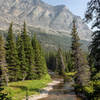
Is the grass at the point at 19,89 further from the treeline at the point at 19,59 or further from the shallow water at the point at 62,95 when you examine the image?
the shallow water at the point at 62,95

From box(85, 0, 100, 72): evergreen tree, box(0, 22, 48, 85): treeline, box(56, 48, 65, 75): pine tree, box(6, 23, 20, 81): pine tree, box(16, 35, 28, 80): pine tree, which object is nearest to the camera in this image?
box(85, 0, 100, 72): evergreen tree

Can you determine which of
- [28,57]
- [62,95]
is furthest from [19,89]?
[28,57]

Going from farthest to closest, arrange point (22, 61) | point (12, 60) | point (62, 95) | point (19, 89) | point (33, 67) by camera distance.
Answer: point (33, 67)
point (22, 61)
point (12, 60)
point (19, 89)
point (62, 95)

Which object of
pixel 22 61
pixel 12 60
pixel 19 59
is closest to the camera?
pixel 12 60

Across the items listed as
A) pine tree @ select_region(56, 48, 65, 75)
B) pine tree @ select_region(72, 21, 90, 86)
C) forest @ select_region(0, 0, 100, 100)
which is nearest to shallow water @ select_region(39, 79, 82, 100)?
forest @ select_region(0, 0, 100, 100)

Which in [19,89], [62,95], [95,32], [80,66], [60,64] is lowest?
[60,64]

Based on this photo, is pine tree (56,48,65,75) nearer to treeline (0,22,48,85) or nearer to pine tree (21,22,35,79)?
treeline (0,22,48,85)

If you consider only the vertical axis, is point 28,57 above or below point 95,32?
below

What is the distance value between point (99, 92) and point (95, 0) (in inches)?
624

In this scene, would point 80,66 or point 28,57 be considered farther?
point 28,57

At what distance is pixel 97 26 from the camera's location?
10703 millimetres

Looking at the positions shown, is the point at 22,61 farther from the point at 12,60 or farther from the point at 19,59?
the point at 12,60

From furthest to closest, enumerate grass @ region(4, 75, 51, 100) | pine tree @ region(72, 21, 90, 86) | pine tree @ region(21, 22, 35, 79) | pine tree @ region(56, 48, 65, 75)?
pine tree @ region(56, 48, 65, 75), pine tree @ region(21, 22, 35, 79), pine tree @ region(72, 21, 90, 86), grass @ region(4, 75, 51, 100)

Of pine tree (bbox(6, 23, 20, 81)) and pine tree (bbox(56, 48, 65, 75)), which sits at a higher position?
pine tree (bbox(6, 23, 20, 81))
